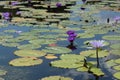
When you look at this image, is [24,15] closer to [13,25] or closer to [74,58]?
[13,25]

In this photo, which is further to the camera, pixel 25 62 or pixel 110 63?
pixel 25 62

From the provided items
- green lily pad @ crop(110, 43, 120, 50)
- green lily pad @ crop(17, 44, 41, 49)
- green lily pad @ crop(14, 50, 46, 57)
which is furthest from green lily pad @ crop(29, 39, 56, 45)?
green lily pad @ crop(110, 43, 120, 50)

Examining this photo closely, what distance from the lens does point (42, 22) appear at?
237 inches

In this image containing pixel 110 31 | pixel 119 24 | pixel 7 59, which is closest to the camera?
pixel 7 59

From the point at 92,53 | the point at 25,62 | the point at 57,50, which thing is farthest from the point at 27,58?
the point at 92,53

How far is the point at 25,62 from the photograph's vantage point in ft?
11.7

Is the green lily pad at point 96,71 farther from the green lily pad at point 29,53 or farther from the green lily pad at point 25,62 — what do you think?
the green lily pad at point 29,53

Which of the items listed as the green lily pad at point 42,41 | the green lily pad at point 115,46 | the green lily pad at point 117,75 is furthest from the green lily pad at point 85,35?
the green lily pad at point 117,75

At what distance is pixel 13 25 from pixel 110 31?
182cm

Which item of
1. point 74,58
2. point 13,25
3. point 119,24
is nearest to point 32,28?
point 13,25

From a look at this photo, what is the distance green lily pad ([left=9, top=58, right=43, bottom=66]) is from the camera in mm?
3501

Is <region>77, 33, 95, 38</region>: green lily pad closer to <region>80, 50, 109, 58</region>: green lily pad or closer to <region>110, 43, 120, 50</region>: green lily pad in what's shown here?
<region>110, 43, 120, 50</region>: green lily pad

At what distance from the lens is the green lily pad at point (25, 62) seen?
350 centimetres

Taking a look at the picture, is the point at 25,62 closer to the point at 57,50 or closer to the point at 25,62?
the point at 25,62
